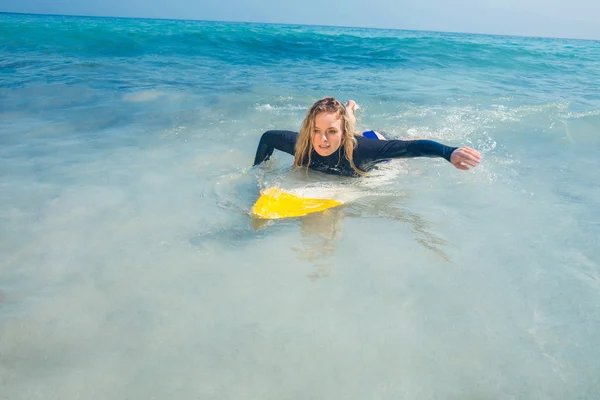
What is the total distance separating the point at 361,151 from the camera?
12.2 feet

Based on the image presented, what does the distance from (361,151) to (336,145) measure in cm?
21

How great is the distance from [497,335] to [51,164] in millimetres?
4134

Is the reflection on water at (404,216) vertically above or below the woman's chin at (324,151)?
below

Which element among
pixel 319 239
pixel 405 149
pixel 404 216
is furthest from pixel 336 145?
pixel 319 239

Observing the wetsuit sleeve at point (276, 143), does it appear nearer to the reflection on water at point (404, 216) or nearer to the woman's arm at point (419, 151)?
the woman's arm at point (419, 151)

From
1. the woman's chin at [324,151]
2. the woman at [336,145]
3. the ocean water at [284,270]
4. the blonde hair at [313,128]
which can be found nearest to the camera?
the ocean water at [284,270]

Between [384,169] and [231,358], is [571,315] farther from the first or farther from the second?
[384,169]

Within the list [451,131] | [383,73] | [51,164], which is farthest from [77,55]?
[451,131]

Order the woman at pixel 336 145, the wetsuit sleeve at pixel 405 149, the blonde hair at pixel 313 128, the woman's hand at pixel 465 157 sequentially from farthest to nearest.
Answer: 1. the blonde hair at pixel 313 128
2. the woman at pixel 336 145
3. the wetsuit sleeve at pixel 405 149
4. the woman's hand at pixel 465 157

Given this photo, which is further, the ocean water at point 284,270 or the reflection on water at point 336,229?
the reflection on water at point 336,229

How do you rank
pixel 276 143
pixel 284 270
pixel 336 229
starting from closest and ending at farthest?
pixel 284 270 < pixel 336 229 < pixel 276 143

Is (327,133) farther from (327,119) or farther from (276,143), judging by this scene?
(276,143)

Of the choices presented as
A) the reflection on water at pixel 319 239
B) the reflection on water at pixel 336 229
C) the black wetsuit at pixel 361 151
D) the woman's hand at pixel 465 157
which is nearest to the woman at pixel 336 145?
the black wetsuit at pixel 361 151

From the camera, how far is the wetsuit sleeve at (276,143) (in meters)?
3.96
